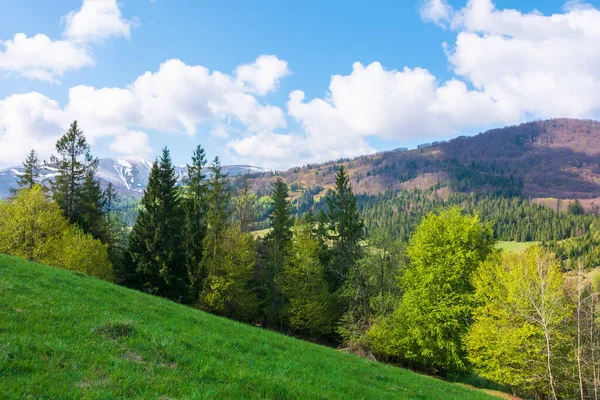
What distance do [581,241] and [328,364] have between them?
220m

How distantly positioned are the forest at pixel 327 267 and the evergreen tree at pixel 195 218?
5.8 inches

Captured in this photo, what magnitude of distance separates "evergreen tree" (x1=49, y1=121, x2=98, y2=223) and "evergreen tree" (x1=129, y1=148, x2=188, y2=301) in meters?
10.4

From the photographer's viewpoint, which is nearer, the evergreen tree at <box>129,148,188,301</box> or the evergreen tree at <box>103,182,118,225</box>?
the evergreen tree at <box>129,148,188,301</box>

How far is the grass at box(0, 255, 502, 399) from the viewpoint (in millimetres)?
6562

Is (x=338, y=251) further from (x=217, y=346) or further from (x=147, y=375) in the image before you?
(x=147, y=375)

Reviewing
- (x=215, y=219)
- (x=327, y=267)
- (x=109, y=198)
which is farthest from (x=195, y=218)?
(x=109, y=198)

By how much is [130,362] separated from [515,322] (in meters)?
31.5

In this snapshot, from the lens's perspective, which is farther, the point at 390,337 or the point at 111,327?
the point at 390,337

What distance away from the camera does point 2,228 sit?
36.3m

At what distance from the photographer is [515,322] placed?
95.1ft

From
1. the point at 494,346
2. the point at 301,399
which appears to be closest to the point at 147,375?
the point at 301,399

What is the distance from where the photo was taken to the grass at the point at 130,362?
21.5ft

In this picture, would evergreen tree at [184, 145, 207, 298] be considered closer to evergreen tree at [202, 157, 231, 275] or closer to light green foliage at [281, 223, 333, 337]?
evergreen tree at [202, 157, 231, 275]

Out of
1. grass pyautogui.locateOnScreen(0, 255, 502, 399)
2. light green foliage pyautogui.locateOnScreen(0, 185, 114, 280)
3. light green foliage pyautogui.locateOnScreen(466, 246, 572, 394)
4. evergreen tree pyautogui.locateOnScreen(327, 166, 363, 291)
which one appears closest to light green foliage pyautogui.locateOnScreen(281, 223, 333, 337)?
evergreen tree pyautogui.locateOnScreen(327, 166, 363, 291)
